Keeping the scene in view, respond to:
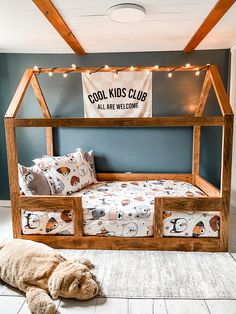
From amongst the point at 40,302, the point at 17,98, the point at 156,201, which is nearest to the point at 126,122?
the point at 156,201

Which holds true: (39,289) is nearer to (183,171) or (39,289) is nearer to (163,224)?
(163,224)

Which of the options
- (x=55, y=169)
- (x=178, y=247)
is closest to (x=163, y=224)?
(x=178, y=247)

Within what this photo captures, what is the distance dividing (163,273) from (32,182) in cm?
144

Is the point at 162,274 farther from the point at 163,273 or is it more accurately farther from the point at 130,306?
the point at 130,306

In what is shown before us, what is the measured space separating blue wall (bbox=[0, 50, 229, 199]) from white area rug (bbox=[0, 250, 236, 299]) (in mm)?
1404

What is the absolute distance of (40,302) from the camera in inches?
60.7

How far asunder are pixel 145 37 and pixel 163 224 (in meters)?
1.94

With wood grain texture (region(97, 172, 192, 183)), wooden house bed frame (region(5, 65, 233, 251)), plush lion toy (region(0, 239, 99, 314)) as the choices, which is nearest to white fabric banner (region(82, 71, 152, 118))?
wood grain texture (region(97, 172, 192, 183))

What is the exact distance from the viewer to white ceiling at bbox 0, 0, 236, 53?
6.20ft

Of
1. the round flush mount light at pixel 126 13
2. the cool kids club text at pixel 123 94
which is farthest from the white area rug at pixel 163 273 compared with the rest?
the round flush mount light at pixel 126 13

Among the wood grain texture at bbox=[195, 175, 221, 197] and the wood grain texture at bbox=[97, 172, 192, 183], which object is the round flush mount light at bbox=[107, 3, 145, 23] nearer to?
the wood grain texture at bbox=[195, 175, 221, 197]

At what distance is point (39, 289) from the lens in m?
1.67

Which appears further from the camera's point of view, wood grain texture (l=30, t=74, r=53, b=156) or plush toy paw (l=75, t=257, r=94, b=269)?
wood grain texture (l=30, t=74, r=53, b=156)

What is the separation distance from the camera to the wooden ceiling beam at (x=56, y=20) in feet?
5.98
